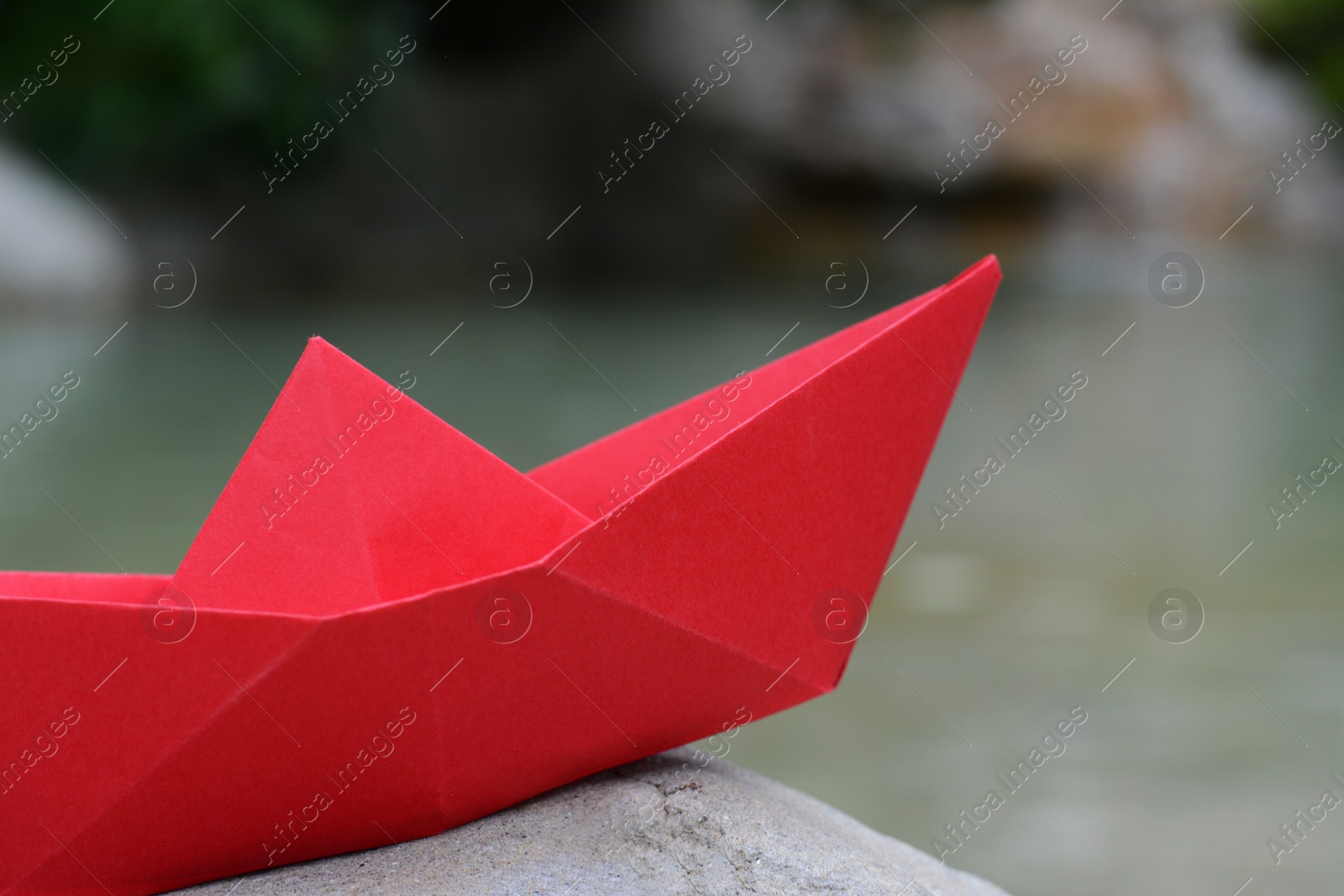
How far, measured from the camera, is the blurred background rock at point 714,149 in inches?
360

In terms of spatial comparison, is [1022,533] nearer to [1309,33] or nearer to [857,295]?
[857,295]

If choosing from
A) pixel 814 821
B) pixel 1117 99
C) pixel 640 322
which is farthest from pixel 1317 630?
pixel 1117 99

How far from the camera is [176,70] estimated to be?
691 centimetres

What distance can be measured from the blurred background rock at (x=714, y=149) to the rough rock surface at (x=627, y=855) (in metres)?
7.53

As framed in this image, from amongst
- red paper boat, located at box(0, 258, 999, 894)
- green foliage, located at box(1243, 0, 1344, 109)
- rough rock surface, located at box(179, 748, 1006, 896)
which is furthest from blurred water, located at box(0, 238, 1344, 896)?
green foliage, located at box(1243, 0, 1344, 109)

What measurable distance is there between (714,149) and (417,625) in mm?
10139

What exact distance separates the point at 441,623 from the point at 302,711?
0.12 m

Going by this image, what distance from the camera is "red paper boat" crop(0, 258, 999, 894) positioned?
0.98 m

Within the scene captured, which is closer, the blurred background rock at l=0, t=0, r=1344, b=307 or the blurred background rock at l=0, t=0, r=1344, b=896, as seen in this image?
the blurred background rock at l=0, t=0, r=1344, b=896

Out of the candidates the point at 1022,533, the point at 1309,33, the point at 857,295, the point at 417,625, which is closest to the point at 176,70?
the point at 857,295

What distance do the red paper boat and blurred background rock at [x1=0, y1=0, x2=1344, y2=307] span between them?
7.42 m

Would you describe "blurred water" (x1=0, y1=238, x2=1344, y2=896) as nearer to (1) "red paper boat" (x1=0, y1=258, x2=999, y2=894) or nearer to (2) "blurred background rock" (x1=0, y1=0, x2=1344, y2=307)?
(1) "red paper boat" (x1=0, y1=258, x2=999, y2=894)

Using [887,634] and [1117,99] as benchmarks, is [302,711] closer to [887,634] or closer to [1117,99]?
[887,634]

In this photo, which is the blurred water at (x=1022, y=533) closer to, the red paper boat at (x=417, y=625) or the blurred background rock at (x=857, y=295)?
the blurred background rock at (x=857, y=295)
